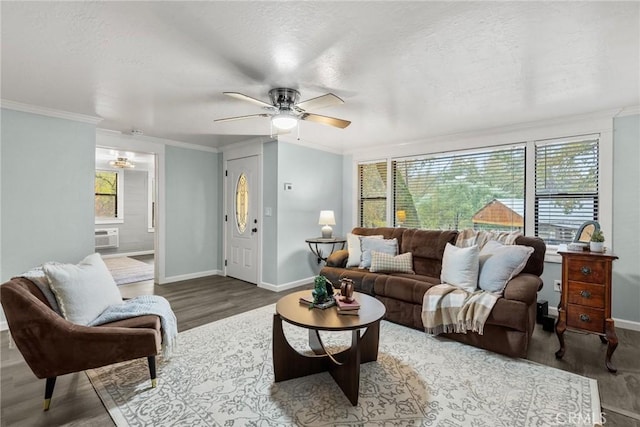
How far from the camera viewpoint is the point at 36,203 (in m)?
3.36

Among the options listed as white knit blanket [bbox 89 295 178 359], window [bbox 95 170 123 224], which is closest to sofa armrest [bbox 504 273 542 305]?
white knit blanket [bbox 89 295 178 359]

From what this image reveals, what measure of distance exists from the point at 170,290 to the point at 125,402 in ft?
9.18

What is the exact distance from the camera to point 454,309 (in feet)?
9.27

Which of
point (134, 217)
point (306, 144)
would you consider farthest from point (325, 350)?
point (134, 217)

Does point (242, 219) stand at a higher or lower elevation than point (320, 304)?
higher

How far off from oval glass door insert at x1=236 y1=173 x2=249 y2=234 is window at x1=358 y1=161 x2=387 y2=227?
6.53 feet

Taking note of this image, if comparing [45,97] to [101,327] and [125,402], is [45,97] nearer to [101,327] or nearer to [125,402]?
[101,327]

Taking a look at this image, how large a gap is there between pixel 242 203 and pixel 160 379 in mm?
3322

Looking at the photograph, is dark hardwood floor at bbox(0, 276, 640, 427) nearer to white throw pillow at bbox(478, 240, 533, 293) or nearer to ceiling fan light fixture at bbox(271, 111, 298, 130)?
white throw pillow at bbox(478, 240, 533, 293)

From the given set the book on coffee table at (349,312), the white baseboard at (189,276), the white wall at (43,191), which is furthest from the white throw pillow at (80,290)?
the white baseboard at (189,276)

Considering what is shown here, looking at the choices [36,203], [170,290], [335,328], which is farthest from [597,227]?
[36,203]

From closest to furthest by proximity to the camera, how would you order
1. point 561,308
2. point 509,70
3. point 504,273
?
1. point 509,70
2. point 561,308
3. point 504,273

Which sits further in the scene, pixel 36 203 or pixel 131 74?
pixel 36 203

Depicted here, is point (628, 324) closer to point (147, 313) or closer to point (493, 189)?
point (493, 189)
